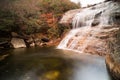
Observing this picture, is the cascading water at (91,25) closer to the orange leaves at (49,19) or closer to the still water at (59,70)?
the still water at (59,70)

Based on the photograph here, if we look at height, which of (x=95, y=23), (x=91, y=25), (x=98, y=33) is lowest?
(x=98, y=33)

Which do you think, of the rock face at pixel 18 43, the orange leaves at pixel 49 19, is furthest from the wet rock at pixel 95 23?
the rock face at pixel 18 43

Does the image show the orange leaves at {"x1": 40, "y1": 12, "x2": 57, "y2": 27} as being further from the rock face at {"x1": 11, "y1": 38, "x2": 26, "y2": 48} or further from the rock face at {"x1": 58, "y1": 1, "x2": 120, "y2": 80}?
the rock face at {"x1": 58, "y1": 1, "x2": 120, "y2": 80}

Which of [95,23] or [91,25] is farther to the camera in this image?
[91,25]

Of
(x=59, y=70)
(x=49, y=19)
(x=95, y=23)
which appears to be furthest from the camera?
(x=49, y=19)

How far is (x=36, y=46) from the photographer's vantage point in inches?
552

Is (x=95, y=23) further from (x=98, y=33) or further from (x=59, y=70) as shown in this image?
(x=59, y=70)

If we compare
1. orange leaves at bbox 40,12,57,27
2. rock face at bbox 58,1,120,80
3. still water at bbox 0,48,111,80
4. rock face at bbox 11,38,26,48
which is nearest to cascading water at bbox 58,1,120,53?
rock face at bbox 58,1,120,80

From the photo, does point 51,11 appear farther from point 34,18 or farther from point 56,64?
point 56,64

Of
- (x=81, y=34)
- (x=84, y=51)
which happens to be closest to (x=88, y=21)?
(x=81, y=34)

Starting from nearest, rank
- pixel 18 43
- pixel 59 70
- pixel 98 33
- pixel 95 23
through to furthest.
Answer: pixel 59 70
pixel 98 33
pixel 95 23
pixel 18 43

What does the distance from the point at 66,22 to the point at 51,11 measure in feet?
10.4

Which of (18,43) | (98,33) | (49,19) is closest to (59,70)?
(98,33)

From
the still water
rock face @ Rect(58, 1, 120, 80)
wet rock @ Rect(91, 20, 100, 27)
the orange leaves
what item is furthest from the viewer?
the orange leaves
